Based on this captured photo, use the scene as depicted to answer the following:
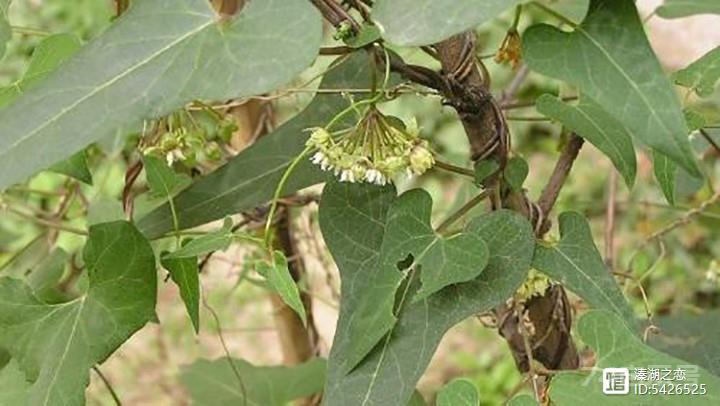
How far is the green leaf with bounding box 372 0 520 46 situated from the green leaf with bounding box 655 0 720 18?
0.43m

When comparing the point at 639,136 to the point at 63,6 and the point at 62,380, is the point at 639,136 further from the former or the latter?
the point at 63,6

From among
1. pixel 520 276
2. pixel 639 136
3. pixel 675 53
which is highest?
pixel 639 136

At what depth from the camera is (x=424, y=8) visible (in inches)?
21.7

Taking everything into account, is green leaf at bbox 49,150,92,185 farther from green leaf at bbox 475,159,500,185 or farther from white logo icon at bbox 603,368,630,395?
white logo icon at bbox 603,368,630,395

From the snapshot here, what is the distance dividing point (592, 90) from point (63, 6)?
242cm

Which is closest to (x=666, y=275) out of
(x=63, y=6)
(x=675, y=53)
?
(x=675, y=53)

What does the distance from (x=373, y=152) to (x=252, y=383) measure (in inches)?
18.9

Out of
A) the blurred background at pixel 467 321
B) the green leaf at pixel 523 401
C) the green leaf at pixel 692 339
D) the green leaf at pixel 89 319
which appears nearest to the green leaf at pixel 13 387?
the green leaf at pixel 89 319

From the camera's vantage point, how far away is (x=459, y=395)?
696mm

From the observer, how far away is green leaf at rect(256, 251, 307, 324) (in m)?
0.69

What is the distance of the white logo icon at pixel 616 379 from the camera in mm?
664

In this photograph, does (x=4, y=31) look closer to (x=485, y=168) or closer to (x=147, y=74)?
(x=147, y=74)

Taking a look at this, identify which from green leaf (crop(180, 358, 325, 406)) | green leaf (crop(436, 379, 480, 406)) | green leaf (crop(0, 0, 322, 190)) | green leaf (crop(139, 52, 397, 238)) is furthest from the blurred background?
green leaf (crop(0, 0, 322, 190))

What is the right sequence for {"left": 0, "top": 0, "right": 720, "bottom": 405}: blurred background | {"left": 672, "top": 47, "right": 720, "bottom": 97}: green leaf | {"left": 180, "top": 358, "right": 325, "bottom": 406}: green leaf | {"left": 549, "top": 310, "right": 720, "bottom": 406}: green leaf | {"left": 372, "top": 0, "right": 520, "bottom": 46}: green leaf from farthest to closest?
{"left": 0, "top": 0, "right": 720, "bottom": 405}: blurred background, {"left": 180, "top": 358, "right": 325, "bottom": 406}: green leaf, {"left": 672, "top": 47, "right": 720, "bottom": 97}: green leaf, {"left": 549, "top": 310, "right": 720, "bottom": 406}: green leaf, {"left": 372, "top": 0, "right": 520, "bottom": 46}: green leaf
